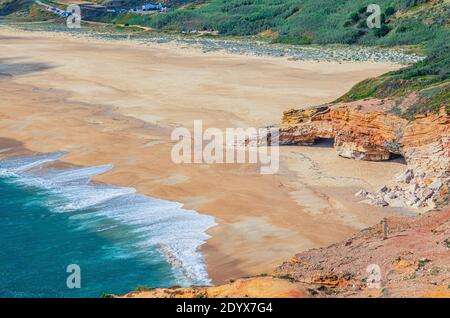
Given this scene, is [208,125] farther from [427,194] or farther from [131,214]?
[427,194]

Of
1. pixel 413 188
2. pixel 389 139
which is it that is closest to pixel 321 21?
pixel 389 139

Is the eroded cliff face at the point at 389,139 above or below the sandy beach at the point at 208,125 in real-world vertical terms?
above

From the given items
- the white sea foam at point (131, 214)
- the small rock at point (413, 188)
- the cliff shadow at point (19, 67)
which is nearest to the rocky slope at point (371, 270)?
the white sea foam at point (131, 214)

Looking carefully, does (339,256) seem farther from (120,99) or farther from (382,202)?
(120,99)

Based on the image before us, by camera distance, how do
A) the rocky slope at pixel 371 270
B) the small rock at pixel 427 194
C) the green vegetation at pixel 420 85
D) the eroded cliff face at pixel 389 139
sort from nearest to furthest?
the rocky slope at pixel 371 270
the small rock at pixel 427 194
the eroded cliff face at pixel 389 139
the green vegetation at pixel 420 85

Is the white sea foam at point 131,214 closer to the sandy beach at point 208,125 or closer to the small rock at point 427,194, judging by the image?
the sandy beach at point 208,125

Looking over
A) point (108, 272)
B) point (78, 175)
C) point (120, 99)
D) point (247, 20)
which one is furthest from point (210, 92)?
point (247, 20)
